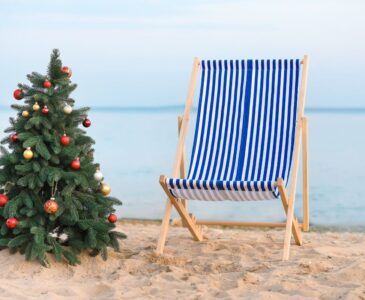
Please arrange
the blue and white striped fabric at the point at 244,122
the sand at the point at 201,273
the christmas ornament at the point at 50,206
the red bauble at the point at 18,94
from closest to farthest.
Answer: the sand at the point at 201,273
the christmas ornament at the point at 50,206
the red bauble at the point at 18,94
the blue and white striped fabric at the point at 244,122

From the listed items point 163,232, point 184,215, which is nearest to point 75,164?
point 163,232

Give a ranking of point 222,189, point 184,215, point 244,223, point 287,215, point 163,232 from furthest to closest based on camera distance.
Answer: point 244,223, point 184,215, point 163,232, point 287,215, point 222,189

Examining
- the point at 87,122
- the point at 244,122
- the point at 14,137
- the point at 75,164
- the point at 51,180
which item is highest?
the point at 244,122

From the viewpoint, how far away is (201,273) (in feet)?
17.2

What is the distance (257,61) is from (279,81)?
24 centimetres

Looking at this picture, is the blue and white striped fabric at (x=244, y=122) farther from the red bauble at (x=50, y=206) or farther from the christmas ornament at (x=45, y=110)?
the christmas ornament at (x=45, y=110)

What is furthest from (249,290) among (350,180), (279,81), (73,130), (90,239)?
(350,180)

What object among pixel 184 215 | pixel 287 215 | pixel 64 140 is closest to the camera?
pixel 64 140

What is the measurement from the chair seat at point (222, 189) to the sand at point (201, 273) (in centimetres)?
42

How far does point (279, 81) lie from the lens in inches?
244

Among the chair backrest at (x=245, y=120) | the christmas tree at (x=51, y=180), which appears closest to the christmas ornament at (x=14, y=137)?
the christmas tree at (x=51, y=180)

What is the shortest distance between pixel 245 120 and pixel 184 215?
85cm

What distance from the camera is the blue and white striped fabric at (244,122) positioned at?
5.89 metres

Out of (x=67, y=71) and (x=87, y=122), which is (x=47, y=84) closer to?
(x=67, y=71)
